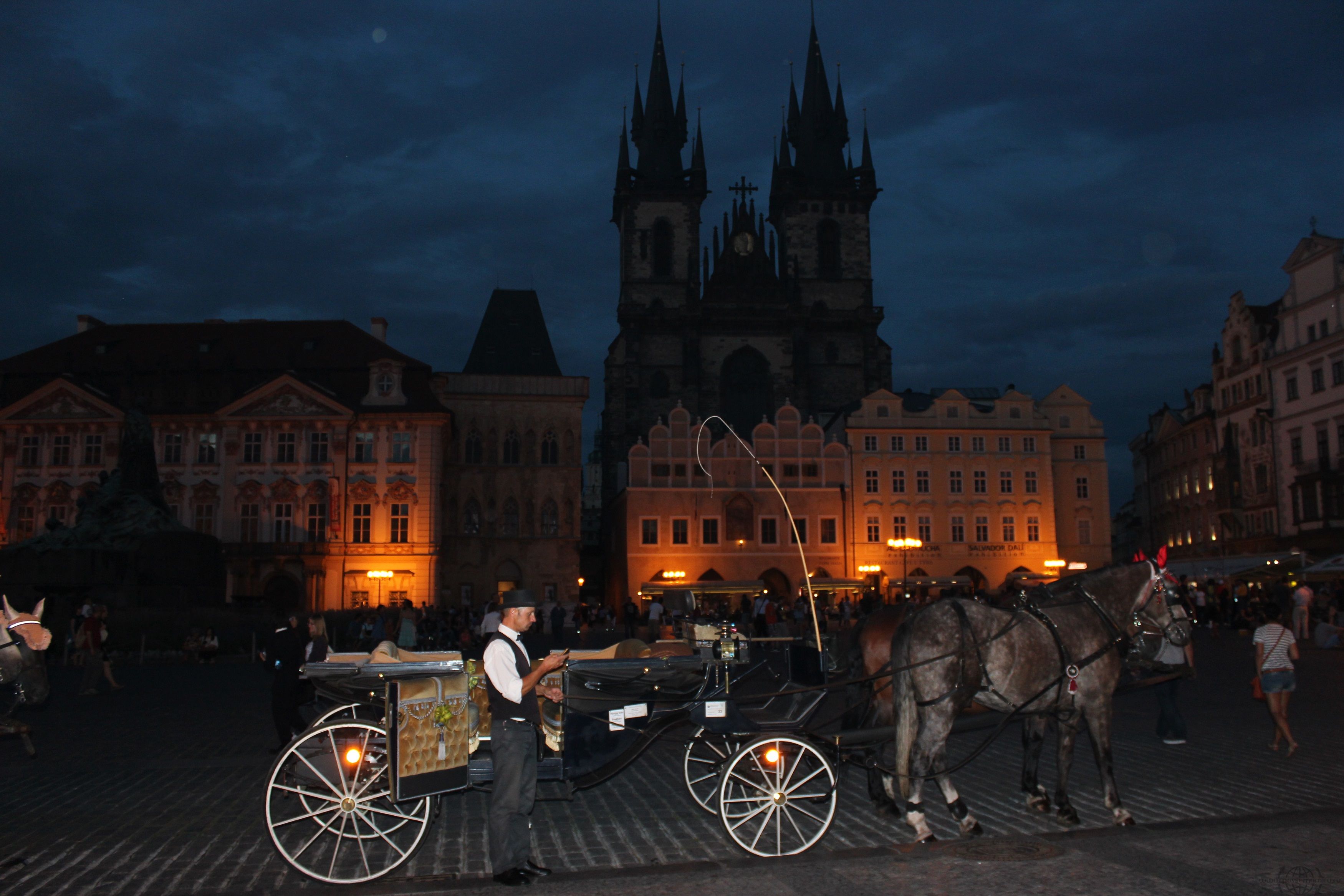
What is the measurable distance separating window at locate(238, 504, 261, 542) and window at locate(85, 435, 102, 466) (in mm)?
6375

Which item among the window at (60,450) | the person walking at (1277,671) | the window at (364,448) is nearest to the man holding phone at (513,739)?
the person walking at (1277,671)

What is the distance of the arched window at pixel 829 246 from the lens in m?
74.1

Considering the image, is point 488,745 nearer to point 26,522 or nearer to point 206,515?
point 206,515

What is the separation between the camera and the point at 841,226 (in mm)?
74688

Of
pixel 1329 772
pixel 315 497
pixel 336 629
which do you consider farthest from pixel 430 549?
pixel 1329 772

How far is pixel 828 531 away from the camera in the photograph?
56312mm

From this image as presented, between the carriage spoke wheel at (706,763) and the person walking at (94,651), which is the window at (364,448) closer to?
the person walking at (94,651)

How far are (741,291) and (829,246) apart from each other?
7.23 meters

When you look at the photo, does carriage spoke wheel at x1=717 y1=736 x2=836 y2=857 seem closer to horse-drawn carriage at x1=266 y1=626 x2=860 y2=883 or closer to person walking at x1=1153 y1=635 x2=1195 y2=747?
horse-drawn carriage at x1=266 y1=626 x2=860 y2=883

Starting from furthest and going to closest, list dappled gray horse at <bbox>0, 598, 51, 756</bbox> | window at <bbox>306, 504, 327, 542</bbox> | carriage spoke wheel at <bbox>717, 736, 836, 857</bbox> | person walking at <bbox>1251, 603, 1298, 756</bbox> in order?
window at <bbox>306, 504, 327, 542</bbox>, person walking at <bbox>1251, 603, 1298, 756</bbox>, dappled gray horse at <bbox>0, 598, 51, 756</bbox>, carriage spoke wheel at <bbox>717, 736, 836, 857</bbox>

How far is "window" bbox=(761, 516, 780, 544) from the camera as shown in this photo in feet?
182

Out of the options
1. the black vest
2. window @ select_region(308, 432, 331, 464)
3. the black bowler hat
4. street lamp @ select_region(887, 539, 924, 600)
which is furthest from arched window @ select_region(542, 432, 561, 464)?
the black vest

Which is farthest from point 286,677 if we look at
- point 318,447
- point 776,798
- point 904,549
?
point 904,549

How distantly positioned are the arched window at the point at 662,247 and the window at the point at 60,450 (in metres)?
35.5
